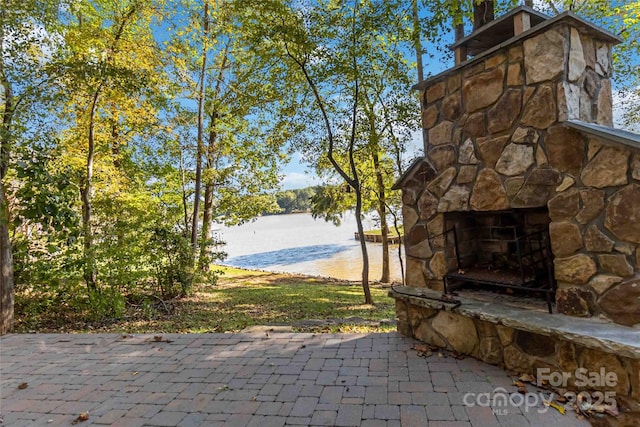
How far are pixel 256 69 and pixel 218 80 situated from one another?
291cm

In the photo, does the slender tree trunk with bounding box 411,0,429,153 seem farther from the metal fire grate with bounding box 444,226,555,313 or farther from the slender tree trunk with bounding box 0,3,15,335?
the slender tree trunk with bounding box 0,3,15,335

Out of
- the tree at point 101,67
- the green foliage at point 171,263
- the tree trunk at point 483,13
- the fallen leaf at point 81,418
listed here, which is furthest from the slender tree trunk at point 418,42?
the green foliage at point 171,263

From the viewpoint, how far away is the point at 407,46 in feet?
20.7

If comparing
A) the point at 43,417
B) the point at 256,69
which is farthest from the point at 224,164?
the point at 43,417

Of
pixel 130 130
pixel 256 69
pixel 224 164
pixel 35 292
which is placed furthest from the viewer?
pixel 224 164

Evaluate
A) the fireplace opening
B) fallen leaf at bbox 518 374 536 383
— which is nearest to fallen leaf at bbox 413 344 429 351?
the fireplace opening

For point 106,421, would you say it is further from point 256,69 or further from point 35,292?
point 256,69

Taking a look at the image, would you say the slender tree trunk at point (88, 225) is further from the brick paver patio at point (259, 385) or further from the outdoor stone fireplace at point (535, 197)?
the outdoor stone fireplace at point (535, 197)

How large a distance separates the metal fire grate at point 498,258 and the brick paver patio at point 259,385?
698mm

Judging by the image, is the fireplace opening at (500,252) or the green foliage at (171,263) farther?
the green foliage at (171,263)

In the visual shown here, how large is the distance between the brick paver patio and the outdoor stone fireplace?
1.15ft

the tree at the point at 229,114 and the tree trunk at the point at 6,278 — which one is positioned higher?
the tree at the point at 229,114

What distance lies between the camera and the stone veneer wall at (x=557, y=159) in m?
2.10

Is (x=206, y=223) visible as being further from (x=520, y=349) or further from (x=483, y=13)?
(x=520, y=349)
